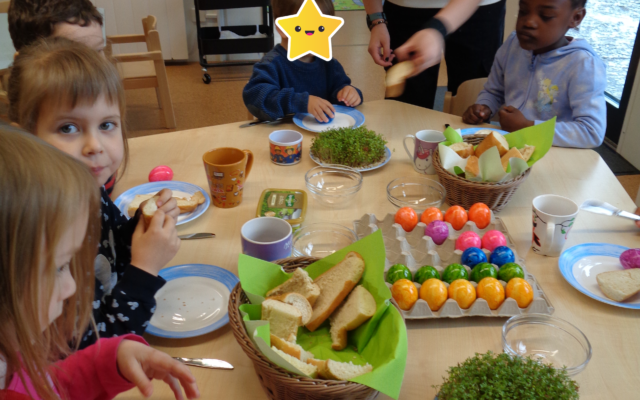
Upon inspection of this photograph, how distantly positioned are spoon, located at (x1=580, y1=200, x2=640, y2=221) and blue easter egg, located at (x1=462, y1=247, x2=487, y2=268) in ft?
1.13

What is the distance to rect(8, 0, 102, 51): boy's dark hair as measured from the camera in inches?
57.1

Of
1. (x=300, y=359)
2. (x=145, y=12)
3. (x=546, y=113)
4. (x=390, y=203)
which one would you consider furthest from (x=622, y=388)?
(x=145, y=12)

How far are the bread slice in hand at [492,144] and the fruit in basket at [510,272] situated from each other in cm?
40

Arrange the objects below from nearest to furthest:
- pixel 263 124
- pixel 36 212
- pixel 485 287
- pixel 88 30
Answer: pixel 36 212, pixel 485 287, pixel 88 30, pixel 263 124

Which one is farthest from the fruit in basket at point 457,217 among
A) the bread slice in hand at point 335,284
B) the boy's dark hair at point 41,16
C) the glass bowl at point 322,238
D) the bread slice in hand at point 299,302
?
the boy's dark hair at point 41,16

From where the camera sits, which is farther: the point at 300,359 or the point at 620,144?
the point at 620,144

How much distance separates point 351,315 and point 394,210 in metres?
0.47

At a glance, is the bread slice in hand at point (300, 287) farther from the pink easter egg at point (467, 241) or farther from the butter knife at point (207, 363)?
the pink easter egg at point (467, 241)

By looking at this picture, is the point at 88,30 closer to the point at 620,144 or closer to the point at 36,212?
the point at 36,212

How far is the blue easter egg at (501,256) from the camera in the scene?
93 cm

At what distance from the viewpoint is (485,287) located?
0.85 m

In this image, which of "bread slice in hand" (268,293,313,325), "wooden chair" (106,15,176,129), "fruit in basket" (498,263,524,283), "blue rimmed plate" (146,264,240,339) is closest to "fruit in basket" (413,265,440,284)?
"fruit in basket" (498,263,524,283)

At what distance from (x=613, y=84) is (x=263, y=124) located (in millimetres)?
2790

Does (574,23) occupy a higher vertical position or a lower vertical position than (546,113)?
higher
